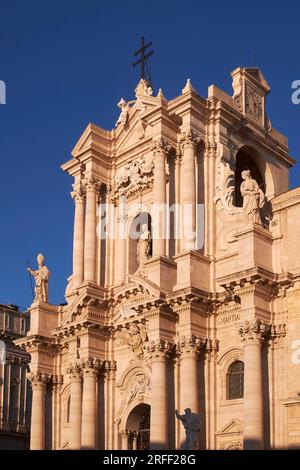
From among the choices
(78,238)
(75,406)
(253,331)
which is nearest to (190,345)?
(253,331)

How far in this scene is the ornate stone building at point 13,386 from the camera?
166ft

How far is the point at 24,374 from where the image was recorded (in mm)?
53000

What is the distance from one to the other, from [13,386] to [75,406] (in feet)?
67.5

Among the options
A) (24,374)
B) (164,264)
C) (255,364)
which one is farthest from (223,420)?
(24,374)

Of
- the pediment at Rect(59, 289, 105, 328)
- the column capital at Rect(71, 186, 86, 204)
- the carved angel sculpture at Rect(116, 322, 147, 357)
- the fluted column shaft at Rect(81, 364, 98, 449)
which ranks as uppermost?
the column capital at Rect(71, 186, 86, 204)

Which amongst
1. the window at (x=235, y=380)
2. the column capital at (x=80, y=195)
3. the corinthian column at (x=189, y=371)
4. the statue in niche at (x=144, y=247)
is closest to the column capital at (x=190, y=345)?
the corinthian column at (x=189, y=371)

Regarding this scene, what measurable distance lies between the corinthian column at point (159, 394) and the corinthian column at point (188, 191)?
11.8 feet

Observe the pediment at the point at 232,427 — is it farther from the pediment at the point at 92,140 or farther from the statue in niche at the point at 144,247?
the pediment at the point at 92,140

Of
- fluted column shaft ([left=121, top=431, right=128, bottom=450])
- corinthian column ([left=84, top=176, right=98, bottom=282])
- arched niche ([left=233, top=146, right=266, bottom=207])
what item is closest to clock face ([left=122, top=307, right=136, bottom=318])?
corinthian column ([left=84, top=176, right=98, bottom=282])

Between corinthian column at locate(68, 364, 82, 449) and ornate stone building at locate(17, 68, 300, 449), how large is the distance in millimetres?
53

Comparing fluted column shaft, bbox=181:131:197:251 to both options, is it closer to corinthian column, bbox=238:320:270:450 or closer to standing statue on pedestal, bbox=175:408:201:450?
corinthian column, bbox=238:320:270:450

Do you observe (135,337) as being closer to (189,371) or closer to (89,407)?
(89,407)

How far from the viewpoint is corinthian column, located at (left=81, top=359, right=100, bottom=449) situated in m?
31.1

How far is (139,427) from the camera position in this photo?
31562 mm
